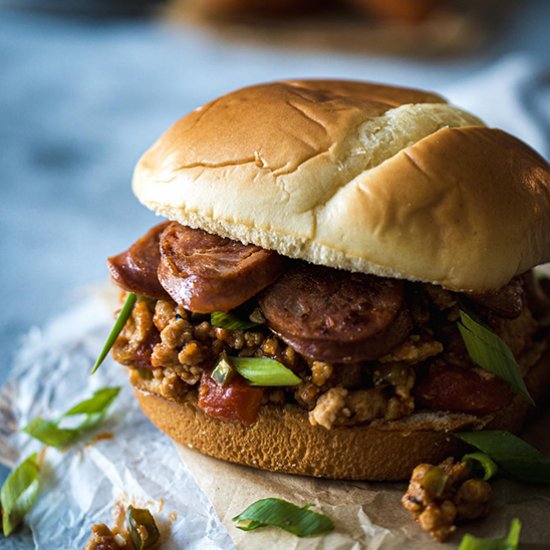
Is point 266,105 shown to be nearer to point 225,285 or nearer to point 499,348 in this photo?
point 225,285

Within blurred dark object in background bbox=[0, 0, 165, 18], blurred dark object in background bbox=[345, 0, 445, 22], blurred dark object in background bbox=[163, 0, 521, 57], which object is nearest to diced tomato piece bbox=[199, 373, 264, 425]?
blurred dark object in background bbox=[163, 0, 521, 57]

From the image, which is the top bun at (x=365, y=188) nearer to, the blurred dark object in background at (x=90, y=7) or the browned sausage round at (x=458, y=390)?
the browned sausage round at (x=458, y=390)

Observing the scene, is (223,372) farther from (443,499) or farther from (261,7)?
(261,7)

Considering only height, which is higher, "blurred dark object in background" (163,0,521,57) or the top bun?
the top bun

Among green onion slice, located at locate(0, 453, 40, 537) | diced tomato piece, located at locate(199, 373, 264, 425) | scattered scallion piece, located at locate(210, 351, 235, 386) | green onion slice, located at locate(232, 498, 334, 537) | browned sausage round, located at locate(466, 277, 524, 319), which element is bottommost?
green onion slice, located at locate(0, 453, 40, 537)

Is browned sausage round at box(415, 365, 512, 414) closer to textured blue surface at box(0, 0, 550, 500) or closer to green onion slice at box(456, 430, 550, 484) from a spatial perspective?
green onion slice at box(456, 430, 550, 484)

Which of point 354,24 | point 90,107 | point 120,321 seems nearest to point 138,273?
point 120,321
